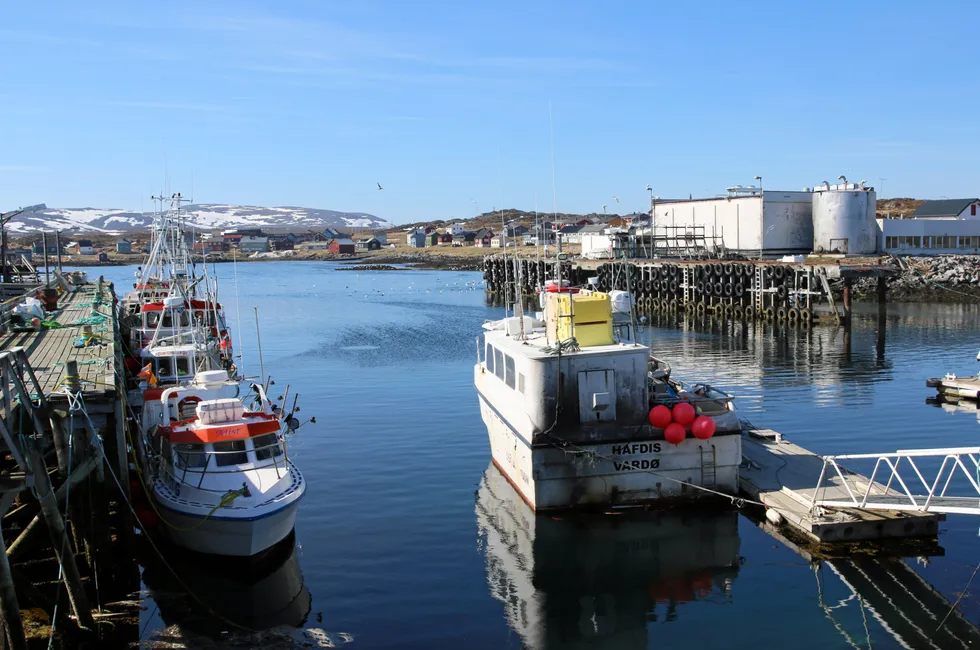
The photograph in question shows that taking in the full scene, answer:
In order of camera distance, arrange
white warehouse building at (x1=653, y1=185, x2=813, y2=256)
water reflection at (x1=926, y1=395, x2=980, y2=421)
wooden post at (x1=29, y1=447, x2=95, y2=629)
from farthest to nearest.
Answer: white warehouse building at (x1=653, y1=185, x2=813, y2=256) < water reflection at (x1=926, y1=395, x2=980, y2=421) < wooden post at (x1=29, y1=447, x2=95, y2=629)

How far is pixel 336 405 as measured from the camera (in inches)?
1309

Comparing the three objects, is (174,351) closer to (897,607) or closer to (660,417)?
(660,417)

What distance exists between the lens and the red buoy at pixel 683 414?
18688 millimetres

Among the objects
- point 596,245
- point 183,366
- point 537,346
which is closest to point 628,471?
point 537,346

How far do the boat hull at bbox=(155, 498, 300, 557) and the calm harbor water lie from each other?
22.2 inches

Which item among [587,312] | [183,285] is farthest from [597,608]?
[183,285]

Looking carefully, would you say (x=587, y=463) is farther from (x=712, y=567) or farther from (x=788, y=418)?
(x=788, y=418)

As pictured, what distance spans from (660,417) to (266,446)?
26.2 ft

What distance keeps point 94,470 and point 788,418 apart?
21090mm

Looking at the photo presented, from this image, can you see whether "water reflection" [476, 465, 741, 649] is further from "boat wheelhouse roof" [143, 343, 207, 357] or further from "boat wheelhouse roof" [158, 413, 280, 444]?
"boat wheelhouse roof" [143, 343, 207, 357]

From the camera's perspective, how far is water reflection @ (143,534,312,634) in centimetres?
1551

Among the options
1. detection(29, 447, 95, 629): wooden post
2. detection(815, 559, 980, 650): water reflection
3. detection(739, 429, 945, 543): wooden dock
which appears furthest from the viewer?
detection(739, 429, 945, 543): wooden dock

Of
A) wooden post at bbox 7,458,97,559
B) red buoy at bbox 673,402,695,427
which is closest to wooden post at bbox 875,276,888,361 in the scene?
red buoy at bbox 673,402,695,427

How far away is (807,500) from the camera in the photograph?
60.0 ft
